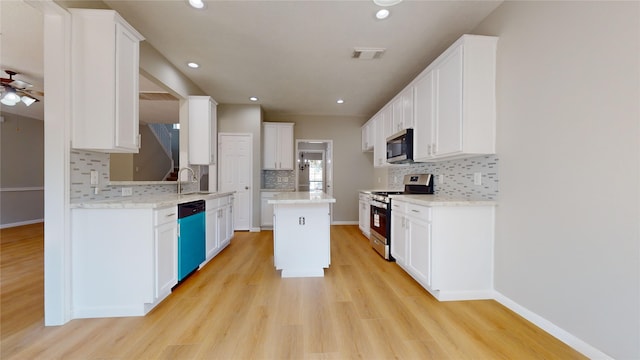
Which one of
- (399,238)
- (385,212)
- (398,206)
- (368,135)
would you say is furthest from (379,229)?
(368,135)

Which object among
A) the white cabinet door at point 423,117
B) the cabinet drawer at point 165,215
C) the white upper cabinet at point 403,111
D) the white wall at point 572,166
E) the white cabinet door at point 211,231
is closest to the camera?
the white wall at point 572,166

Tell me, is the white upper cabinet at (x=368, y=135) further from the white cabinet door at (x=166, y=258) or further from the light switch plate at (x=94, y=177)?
the light switch plate at (x=94, y=177)

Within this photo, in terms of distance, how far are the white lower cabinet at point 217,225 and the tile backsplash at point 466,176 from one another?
303cm

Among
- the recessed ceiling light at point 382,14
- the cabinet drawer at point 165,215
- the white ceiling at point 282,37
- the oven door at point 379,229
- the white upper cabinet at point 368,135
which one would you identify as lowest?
the oven door at point 379,229

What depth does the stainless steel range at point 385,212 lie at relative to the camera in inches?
128

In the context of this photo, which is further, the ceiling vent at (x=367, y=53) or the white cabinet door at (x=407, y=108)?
the white cabinet door at (x=407, y=108)

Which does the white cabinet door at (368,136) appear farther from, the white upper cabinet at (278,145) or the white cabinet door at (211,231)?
the white cabinet door at (211,231)

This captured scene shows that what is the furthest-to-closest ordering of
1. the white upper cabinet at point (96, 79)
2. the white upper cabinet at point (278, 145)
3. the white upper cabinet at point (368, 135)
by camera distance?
the white upper cabinet at point (278, 145), the white upper cabinet at point (368, 135), the white upper cabinet at point (96, 79)

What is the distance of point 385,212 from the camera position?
3.31 meters

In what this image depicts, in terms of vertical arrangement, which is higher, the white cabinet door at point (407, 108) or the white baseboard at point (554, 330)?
the white cabinet door at point (407, 108)

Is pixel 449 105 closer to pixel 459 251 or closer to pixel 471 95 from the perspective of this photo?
pixel 471 95

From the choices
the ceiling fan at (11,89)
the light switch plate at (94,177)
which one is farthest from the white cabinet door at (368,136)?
the ceiling fan at (11,89)

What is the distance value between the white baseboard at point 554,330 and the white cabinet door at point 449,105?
1371 millimetres

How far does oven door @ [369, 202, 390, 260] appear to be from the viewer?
3.26 meters
